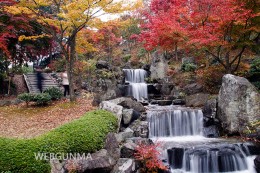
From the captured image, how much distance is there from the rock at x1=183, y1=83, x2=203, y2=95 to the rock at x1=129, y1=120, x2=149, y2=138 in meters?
5.82

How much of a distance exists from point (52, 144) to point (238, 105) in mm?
8101

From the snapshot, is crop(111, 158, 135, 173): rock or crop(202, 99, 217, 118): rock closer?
crop(111, 158, 135, 173): rock

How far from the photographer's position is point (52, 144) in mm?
6578

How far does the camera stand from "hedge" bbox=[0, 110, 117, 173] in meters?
5.82

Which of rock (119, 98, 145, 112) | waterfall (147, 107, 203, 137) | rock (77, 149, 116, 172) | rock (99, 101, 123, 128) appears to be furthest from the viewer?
rock (119, 98, 145, 112)

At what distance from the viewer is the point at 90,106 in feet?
41.9

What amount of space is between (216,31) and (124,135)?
758 centimetres

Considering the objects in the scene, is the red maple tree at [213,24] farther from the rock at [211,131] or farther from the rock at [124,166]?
the rock at [124,166]

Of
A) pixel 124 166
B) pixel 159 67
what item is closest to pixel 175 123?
pixel 124 166

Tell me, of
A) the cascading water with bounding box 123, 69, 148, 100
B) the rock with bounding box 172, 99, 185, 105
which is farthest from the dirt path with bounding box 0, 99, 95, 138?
the rock with bounding box 172, 99, 185, 105

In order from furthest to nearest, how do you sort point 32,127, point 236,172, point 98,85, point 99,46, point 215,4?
point 99,46, point 98,85, point 215,4, point 32,127, point 236,172

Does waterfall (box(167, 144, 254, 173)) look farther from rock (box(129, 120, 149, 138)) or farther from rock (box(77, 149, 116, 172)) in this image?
rock (box(77, 149, 116, 172))

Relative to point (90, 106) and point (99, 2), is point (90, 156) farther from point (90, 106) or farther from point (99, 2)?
point (99, 2)

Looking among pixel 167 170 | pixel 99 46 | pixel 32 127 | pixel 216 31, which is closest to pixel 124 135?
pixel 167 170
